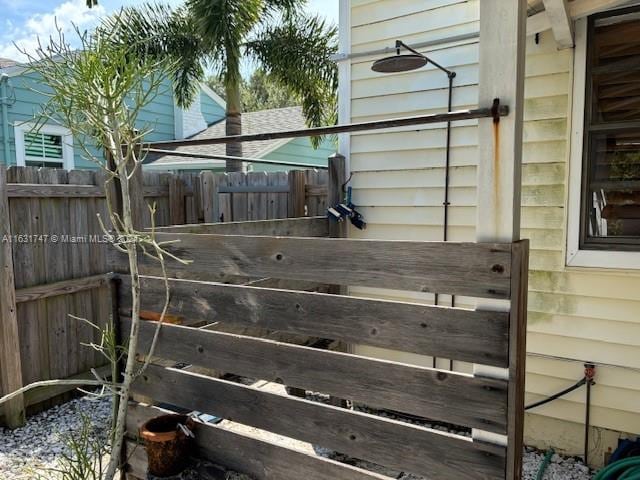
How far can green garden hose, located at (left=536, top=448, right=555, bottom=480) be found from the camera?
2755 millimetres

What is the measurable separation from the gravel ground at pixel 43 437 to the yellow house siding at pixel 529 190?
2233 mm

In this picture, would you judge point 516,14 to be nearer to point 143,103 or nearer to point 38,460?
point 143,103

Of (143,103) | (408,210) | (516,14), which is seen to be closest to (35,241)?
(143,103)

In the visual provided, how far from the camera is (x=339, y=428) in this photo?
68.6 inches

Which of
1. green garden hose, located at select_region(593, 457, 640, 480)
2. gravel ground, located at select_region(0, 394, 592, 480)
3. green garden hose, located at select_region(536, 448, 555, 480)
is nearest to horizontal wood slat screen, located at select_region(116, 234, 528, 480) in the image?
gravel ground, located at select_region(0, 394, 592, 480)

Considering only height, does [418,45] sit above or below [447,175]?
above

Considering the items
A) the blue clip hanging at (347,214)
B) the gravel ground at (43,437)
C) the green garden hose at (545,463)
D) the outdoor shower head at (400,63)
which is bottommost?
the green garden hose at (545,463)

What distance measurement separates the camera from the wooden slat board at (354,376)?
1.46m

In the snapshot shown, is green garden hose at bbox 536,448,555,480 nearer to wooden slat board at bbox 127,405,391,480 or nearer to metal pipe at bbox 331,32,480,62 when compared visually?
wooden slat board at bbox 127,405,391,480

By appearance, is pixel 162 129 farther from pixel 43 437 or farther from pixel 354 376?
pixel 354 376

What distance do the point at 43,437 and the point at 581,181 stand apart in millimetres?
3887

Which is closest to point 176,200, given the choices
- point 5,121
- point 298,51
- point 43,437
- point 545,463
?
→ point 43,437

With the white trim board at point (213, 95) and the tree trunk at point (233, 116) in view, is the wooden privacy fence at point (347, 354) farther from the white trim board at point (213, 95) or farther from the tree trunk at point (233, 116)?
the white trim board at point (213, 95)

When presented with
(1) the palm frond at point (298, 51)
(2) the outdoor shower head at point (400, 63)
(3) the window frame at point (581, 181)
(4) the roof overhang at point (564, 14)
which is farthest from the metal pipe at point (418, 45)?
(1) the palm frond at point (298, 51)
